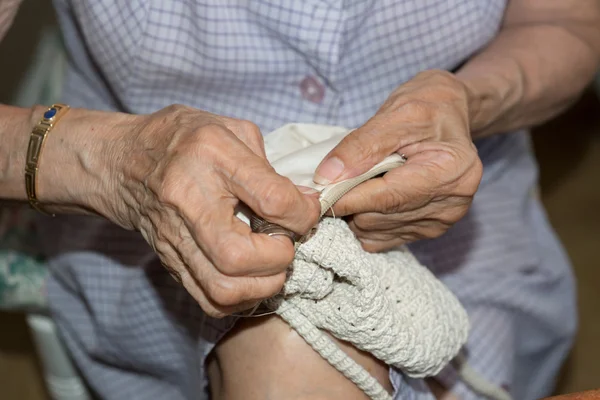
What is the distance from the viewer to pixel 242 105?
3.09 ft

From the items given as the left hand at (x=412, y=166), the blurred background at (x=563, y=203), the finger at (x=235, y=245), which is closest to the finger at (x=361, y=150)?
the left hand at (x=412, y=166)

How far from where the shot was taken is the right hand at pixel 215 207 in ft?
2.02

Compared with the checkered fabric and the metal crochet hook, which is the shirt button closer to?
the checkered fabric

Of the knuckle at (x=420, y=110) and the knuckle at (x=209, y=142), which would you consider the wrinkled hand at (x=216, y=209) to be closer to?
the knuckle at (x=209, y=142)

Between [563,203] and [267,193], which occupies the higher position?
[267,193]

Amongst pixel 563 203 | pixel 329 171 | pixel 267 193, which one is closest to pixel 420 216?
pixel 329 171

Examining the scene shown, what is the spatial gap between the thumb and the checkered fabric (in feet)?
0.61

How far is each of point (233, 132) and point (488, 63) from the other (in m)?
0.40

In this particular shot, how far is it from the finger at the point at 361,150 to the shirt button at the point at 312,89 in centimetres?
19

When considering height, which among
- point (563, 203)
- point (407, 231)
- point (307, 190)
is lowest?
point (563, 203)

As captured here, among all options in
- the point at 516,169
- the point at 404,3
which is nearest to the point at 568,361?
→ the point at 516,169

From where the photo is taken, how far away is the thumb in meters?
0.72

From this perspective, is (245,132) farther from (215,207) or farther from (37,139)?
(37,139)

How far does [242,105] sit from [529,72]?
1.19 feet
